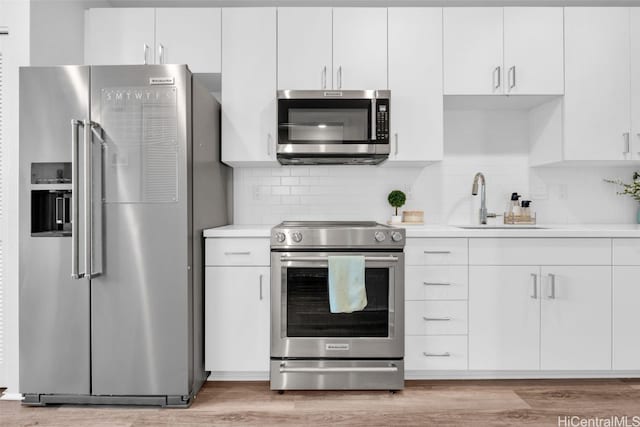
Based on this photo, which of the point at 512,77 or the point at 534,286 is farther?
the point at 512,77

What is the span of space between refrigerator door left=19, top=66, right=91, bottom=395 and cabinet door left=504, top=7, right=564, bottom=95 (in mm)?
2641

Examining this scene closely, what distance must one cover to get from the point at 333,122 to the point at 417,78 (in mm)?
666

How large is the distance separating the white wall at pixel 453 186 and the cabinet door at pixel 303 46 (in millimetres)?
685

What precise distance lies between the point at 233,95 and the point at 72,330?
1708 mm

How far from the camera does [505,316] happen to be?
2467mm

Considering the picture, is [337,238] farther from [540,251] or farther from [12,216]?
[12,216]

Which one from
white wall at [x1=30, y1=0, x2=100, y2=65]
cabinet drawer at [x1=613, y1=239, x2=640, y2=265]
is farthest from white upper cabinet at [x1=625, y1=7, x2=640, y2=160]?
white wall at [x1=30, y1=0, x2=100, y2=65]

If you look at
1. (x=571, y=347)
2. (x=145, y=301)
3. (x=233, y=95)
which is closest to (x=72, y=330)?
(x=145, y=301)

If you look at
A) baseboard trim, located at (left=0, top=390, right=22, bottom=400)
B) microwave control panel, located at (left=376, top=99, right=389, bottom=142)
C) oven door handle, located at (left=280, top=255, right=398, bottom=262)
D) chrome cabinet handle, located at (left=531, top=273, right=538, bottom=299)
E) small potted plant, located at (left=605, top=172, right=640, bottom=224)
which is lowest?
baseboard trim, located at (left=0, top=390, right=22, bottom=400)

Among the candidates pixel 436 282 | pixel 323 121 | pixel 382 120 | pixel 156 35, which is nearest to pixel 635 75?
pixel 382 120

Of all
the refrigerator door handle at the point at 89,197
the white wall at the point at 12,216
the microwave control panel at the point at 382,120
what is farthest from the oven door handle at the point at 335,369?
the white wall at the point at 12,216

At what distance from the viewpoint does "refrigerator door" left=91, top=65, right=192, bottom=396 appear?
84.8 inches

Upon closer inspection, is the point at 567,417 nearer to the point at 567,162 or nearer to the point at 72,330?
the point at 567,162

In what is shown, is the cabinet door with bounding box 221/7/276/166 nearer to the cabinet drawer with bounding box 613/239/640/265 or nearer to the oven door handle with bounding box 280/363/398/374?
the oven door handle with bounding box 280/363/398/374
